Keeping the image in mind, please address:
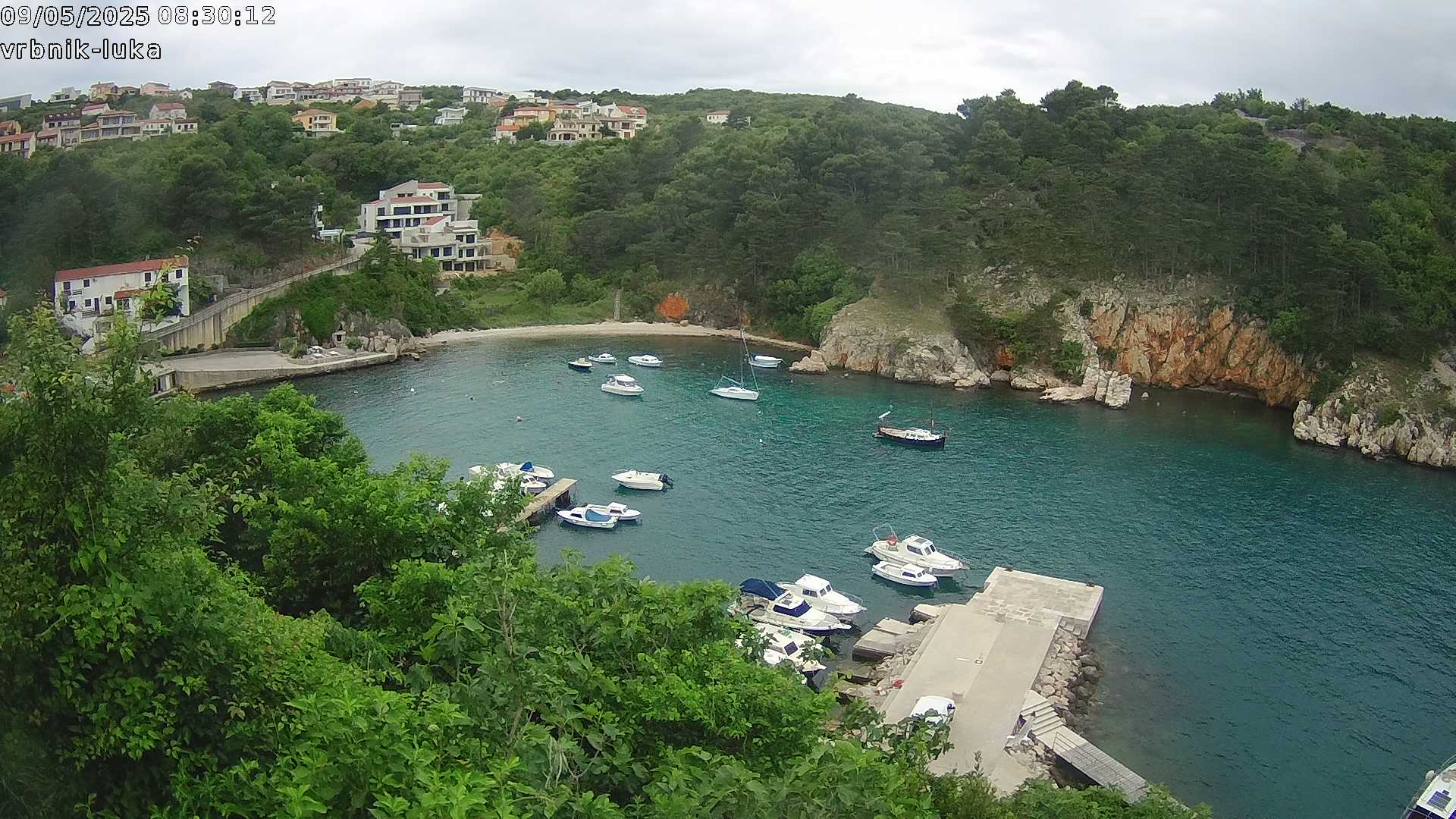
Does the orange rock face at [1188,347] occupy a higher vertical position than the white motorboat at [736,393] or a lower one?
higher

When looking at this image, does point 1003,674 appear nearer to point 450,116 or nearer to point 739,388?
point 739,388

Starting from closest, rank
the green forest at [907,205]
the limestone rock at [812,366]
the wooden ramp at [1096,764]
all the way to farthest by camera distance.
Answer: the wooden ramp at [1096,764] → the green forest at [907,205] → the limestone rock at [812,366]

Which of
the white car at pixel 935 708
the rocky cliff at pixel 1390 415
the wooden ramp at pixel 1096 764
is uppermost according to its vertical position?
the rocky cliff at pixel 1390 415

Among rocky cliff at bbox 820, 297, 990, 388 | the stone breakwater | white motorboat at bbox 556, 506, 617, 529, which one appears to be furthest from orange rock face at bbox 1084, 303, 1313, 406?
white motorboat at bbox 556, 506, 617, 529

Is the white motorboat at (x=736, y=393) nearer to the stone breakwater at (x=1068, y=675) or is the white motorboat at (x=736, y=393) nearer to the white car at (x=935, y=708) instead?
the stone breakwater at (x=1068, y=675)

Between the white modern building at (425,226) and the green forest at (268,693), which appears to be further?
the white modern building at (425,226)

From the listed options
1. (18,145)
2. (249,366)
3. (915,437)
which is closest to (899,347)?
(915,437)

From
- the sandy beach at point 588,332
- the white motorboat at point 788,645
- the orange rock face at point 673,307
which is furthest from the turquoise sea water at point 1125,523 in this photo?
the orange rock face at point 673,307
